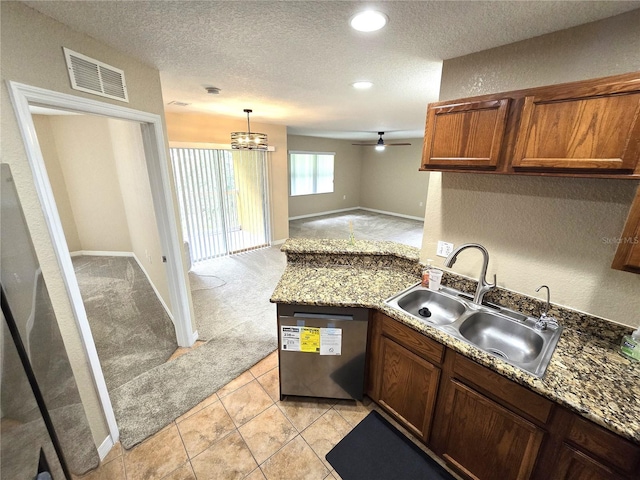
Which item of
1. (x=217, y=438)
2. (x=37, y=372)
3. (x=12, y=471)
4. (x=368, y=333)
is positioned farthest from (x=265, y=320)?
(x=12, y=471)

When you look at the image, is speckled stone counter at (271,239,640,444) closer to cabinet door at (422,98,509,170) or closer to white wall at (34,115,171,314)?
cabinet door at (422,98,509,170)

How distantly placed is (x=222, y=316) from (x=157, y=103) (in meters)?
2.20

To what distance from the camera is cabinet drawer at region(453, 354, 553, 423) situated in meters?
1.12

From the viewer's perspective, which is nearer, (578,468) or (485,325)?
(578,468)

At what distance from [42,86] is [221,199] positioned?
3415 millimetres

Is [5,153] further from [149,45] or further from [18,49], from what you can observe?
[149,45]

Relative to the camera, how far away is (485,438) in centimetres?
134

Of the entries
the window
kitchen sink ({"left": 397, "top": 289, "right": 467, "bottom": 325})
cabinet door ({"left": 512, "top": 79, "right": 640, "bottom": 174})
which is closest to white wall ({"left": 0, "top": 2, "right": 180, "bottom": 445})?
kitchen sink ({"left": 397, "top": 289, "right": 467, "bottom": 325})

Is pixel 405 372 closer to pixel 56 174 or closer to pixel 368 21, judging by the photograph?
pixel 368 21

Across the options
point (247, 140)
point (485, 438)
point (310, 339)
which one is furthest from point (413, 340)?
point (247, 140)

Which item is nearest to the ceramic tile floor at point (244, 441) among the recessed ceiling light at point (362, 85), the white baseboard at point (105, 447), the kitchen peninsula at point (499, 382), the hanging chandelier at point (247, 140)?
the white baseboard at point (105, 447)

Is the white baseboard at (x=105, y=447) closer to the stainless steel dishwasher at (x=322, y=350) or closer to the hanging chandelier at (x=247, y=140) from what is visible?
the stainless steel dishwasher at (x=322, y=350)

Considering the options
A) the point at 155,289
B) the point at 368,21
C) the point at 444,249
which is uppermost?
the point at 368,21

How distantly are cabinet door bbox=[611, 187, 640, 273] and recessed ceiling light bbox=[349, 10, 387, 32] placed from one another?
1283 mm
